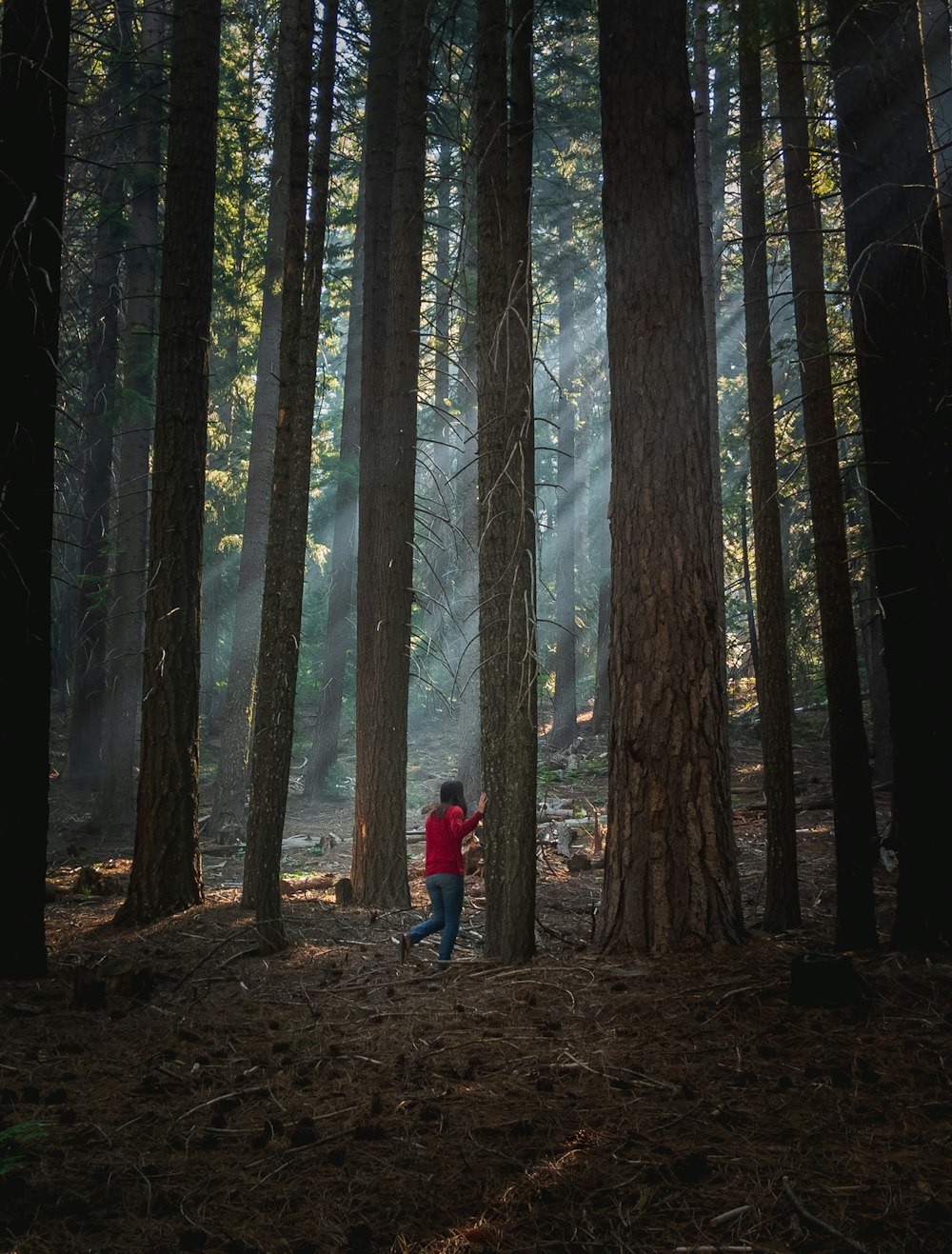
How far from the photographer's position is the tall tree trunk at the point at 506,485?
6.47m

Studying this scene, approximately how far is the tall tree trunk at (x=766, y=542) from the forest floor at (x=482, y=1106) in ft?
2.50

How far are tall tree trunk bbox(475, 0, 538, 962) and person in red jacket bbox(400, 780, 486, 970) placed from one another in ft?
2.73

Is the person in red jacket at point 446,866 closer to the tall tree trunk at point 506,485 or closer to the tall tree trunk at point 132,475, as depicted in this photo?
the tall tree trunk at point 506,485

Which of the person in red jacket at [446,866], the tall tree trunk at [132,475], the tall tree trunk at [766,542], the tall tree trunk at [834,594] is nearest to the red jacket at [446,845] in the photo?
the person in red jacket at [446,866]

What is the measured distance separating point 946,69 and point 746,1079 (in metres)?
11.1

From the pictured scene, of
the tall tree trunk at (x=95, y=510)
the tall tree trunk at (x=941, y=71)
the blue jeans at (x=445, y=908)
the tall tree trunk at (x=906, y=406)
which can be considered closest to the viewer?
the tall tree trunk at (x=906, y=406)

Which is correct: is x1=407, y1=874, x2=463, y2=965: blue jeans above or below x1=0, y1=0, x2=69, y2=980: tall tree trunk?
below

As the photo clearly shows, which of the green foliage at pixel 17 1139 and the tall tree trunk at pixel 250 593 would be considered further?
the tall tree trunk at pixel 250 593

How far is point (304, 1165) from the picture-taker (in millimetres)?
3467

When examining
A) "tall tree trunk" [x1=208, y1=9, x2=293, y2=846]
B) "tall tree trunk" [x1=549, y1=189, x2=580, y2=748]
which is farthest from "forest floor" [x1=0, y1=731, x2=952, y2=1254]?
"tall tree trunk" [x1=549, y1=189, x2=580, y2=748]

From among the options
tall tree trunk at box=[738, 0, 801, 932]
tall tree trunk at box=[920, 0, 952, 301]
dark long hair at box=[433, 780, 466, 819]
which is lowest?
dark long hair at box=[433, 780, 466, 819]

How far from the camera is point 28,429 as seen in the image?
6387 millimetres

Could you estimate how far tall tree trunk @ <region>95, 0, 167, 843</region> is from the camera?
52.1ft

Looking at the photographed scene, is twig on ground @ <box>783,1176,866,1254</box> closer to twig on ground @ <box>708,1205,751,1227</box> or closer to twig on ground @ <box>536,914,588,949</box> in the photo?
twig on ground @ <box>708,1205,751,1227</box>
